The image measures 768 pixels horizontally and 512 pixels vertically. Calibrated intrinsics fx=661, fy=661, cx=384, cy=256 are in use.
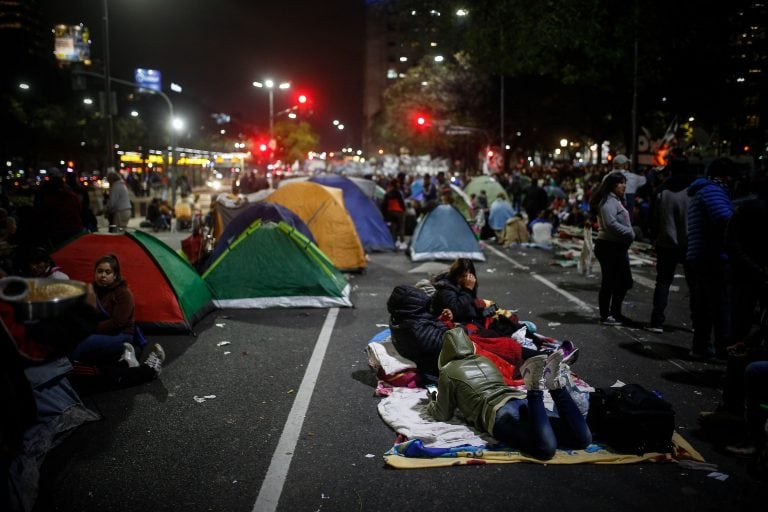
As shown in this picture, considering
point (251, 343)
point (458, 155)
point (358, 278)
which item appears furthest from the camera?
point (458, 155)

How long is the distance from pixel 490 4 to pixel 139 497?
1376 centimetres

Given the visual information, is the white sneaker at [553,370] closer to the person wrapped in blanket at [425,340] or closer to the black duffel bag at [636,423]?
Answer: the black duffel bag at [636,423]

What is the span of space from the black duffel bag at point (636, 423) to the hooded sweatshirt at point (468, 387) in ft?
1.94

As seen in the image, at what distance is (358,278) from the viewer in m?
12.3

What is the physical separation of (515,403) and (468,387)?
388 mm

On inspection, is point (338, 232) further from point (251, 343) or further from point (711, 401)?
point (711, 401)

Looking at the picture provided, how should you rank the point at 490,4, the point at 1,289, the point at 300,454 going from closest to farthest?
the point at 1,289 < the point at 300,454 < the point at 490,4

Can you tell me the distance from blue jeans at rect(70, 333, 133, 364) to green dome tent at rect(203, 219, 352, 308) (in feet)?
10.6

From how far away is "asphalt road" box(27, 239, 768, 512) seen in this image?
392 cm

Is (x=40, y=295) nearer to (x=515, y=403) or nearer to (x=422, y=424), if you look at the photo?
(x=422, y=424)

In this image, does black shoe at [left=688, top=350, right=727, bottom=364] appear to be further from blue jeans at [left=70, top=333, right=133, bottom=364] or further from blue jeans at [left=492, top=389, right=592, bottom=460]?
blue jeans at [left=70, top=333, right=133, bottom=364]

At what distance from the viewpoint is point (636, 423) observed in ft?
14.6

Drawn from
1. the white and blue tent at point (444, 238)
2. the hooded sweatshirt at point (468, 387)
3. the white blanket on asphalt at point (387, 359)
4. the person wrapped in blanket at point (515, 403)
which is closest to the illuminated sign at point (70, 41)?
the white and blue tent at point (444, 238)

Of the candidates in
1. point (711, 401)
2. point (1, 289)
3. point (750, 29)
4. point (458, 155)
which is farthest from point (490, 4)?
point (458, 155)
